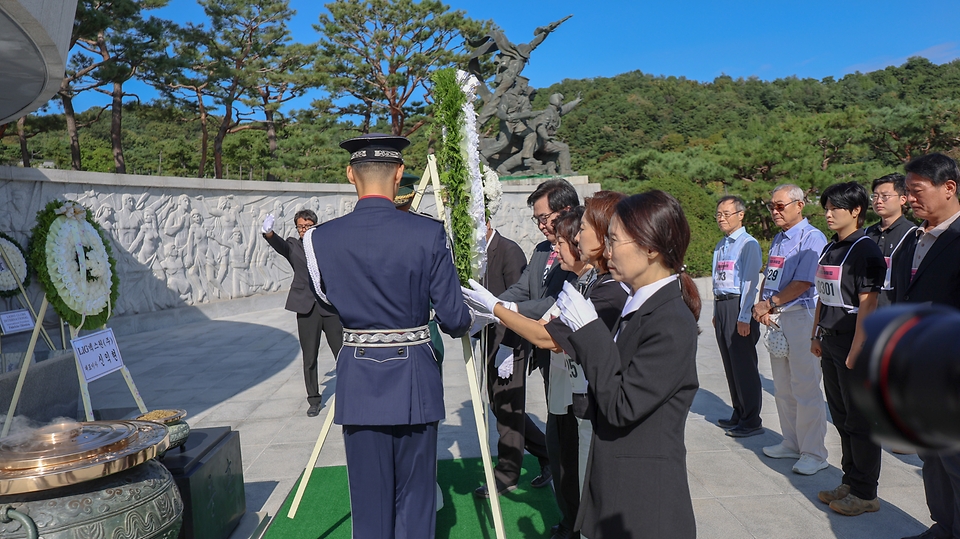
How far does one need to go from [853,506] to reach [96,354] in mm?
4952

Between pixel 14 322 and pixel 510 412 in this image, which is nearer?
pixel 510 412

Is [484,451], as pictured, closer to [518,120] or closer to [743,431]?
[743,431]

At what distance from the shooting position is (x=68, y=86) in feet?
58.4

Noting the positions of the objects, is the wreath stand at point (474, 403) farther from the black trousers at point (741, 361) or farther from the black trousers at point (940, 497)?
the black trousers at point (741, 361)

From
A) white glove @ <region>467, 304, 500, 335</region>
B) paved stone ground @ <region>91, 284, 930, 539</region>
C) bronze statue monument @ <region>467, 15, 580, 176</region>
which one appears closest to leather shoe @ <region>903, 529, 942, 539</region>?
paved stone ground @ <region>91, 284, 930, 539</region>

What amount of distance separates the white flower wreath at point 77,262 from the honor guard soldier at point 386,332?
2681 mm

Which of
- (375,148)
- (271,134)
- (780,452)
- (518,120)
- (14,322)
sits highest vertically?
(271,134)

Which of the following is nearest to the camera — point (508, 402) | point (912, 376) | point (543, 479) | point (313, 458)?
point (912, 376)

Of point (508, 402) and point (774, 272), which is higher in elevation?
point (774, 272)

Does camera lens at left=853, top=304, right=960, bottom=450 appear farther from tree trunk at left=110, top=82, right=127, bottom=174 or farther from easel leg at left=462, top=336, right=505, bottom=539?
tree trunk at left=110, top=82, right=127, bottom=174

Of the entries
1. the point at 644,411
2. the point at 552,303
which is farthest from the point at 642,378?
the point at 552,303

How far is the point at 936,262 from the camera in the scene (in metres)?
2.67

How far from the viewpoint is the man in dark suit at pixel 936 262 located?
8.56 feet

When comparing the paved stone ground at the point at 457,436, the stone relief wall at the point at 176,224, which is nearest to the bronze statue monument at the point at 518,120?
the stone relief wall at the point at 176,224
